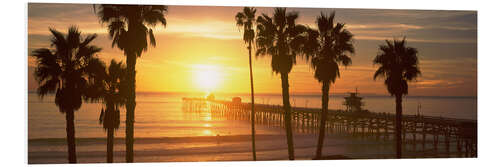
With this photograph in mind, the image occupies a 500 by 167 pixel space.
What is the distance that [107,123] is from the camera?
1689 centimetres

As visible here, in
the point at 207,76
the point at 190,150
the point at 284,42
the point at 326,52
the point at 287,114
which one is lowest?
the point at 190,150

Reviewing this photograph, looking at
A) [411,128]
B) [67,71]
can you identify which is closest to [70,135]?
[67,71]

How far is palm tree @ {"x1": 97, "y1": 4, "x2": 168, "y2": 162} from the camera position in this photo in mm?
13539

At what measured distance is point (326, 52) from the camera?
1714 centimetres

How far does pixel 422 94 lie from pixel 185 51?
9.58m

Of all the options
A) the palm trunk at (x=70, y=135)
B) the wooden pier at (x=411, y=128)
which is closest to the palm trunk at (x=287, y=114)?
the wooden pier at (x=411, y=128)

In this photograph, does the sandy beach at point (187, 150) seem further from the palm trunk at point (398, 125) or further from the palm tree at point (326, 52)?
the palm tree at point (326, 52)

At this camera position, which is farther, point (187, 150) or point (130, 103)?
point (187, 150)

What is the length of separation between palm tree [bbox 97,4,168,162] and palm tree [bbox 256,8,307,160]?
164 inches

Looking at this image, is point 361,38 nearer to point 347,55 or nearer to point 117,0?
point 347,55

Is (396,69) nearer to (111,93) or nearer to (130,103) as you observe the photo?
(130,103)

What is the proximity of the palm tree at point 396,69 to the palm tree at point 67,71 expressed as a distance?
35.5ft

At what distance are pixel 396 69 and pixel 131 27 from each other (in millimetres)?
→ 10150
